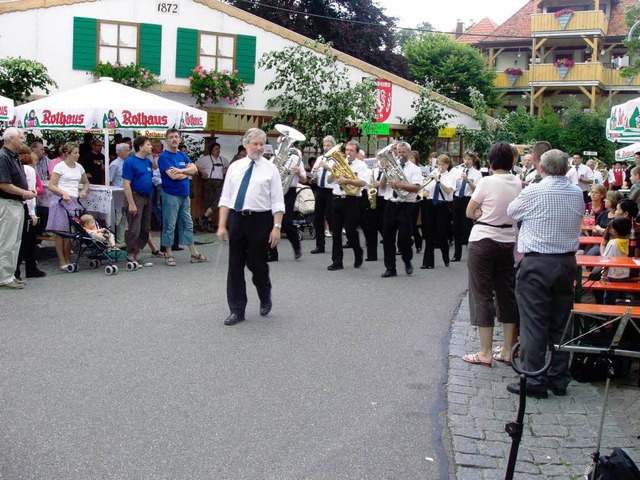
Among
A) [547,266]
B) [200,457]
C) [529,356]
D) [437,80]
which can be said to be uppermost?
[437,80]

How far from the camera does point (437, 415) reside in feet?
18.5

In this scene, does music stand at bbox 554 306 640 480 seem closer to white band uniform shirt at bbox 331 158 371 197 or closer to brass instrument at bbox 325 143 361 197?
brass instrument at bbox 325 143 361 197

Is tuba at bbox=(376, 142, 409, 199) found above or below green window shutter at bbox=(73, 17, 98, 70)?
below

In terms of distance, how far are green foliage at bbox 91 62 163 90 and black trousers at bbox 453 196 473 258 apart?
26.3 ft

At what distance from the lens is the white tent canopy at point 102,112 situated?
11930mm

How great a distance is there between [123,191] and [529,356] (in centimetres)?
768

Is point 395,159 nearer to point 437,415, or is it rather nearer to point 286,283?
point 286,283

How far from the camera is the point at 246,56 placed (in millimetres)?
19656

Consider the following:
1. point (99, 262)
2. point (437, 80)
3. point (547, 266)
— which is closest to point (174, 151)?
point (99, 262)

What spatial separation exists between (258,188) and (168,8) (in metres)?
12.2

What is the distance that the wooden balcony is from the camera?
4300 cm

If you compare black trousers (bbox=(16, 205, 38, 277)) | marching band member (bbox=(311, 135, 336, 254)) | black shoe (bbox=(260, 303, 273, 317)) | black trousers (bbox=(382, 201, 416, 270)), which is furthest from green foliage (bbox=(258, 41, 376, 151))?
black shoe (bbox=(260, 303, 273, 317))

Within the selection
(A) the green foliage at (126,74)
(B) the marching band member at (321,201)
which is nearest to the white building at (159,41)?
(A) the green foliage at (126,74)

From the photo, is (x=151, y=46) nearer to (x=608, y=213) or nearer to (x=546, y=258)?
(x=608, y=213)
